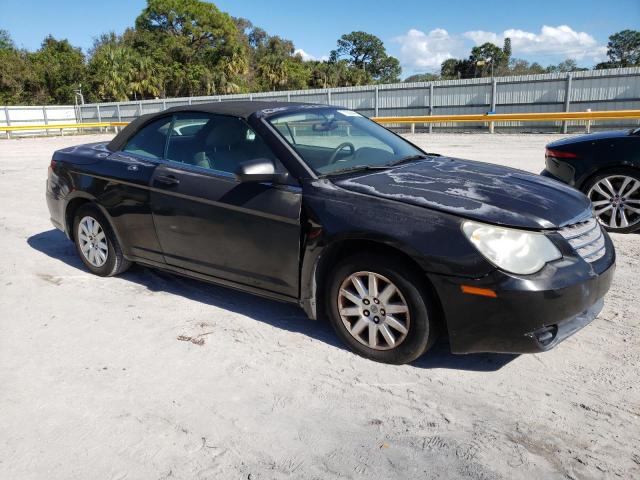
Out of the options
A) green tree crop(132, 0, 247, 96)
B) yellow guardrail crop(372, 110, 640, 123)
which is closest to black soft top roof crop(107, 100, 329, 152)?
yellow guardrail crop(372, 110, 640, 123)

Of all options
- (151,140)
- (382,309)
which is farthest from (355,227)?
(151,140)

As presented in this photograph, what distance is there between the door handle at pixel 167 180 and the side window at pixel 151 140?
0.27m

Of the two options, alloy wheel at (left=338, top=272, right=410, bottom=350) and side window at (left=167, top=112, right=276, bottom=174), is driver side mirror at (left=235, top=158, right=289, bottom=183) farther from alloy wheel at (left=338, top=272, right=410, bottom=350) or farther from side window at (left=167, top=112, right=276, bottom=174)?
alloy wheel at (left=338, top=272, right=410, bottom=350)

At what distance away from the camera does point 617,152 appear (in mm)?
6090

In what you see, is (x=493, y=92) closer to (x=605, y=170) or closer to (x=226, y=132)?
(x=605, y=170)

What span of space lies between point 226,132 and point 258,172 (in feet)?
2.59

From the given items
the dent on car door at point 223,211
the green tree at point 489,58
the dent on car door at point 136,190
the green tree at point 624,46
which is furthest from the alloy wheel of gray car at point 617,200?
the green tree at point 624,46

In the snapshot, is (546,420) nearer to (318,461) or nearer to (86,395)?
(318,461)

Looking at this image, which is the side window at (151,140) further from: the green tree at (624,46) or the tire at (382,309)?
the green tree at (624,46)

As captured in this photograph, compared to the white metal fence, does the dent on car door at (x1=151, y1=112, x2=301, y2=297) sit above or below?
below

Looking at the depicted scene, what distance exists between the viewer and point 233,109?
430cm

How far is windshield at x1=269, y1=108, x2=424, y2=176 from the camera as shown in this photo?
155 inches

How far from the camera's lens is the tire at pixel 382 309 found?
3.21 meters

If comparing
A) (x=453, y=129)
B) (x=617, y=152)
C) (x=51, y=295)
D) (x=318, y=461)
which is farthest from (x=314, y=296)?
(x=453, y=129)
